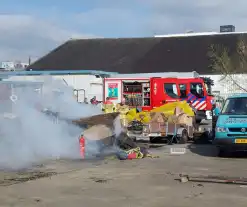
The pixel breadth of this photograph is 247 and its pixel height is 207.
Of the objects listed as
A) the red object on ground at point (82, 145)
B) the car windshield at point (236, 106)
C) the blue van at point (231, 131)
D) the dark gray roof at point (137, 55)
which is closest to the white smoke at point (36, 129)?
the red object on ground at point (82, 145)

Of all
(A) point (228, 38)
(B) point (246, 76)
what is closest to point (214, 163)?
(B) point (246, 76)

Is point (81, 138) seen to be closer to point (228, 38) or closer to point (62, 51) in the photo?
point (228, 38)

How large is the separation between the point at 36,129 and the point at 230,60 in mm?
35267

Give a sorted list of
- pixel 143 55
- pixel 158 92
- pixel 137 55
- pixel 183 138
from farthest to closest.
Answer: pixel 137 55
pixel 143 55
pixel 158 92
pixel 183 138

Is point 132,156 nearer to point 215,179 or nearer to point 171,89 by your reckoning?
point 215,179

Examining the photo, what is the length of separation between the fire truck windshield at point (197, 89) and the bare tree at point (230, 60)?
1956cm

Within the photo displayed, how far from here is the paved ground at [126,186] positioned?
26.3 ft

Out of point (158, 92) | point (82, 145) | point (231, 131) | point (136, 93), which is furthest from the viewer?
point (136, 93)

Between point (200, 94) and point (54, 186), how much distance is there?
15.6 metres

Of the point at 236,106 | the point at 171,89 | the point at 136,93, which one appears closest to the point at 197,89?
the point at 171,89

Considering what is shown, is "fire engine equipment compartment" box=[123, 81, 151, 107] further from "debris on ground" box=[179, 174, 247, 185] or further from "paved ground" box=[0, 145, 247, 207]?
"debris on ground" box=[179, 174, 247, 185]

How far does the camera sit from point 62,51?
5747cm

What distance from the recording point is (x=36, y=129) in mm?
12633

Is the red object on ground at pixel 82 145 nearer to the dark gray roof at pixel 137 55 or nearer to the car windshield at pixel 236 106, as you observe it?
the car windshield at pixel 236 106
